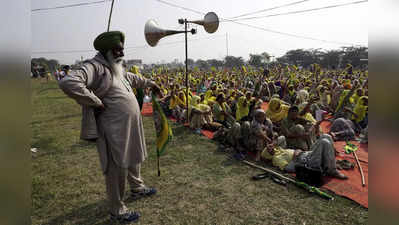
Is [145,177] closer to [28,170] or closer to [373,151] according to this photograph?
[28,170]

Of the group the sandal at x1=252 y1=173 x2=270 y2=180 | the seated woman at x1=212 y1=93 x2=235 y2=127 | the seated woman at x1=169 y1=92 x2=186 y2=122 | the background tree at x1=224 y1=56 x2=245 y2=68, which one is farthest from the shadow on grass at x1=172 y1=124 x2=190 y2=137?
the background tree at x1=224 y1=56 x2=245 y2=68

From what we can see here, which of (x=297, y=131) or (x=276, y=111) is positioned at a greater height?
(x=276, y=111)

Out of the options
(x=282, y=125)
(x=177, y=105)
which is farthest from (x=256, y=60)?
(x=282, y=125)

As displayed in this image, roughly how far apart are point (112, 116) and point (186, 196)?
171 cm

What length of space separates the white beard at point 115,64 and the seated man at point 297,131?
11.8 ft

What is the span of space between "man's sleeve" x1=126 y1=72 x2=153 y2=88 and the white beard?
27 cm

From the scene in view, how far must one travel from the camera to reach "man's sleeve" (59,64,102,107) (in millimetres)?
2059

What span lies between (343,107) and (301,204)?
5343 mm

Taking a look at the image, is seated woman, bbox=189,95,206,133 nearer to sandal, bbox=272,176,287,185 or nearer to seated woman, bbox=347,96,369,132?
sandal, bbox=272,176,287,185

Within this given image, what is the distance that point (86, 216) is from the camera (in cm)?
297

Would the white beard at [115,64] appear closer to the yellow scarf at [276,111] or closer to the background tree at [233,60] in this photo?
the yellow scarf at [276,111]

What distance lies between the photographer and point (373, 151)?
0.57m

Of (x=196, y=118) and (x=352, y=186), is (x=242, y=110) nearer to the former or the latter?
(x=196, y=118)

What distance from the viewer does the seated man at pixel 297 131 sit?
4.89 meters
